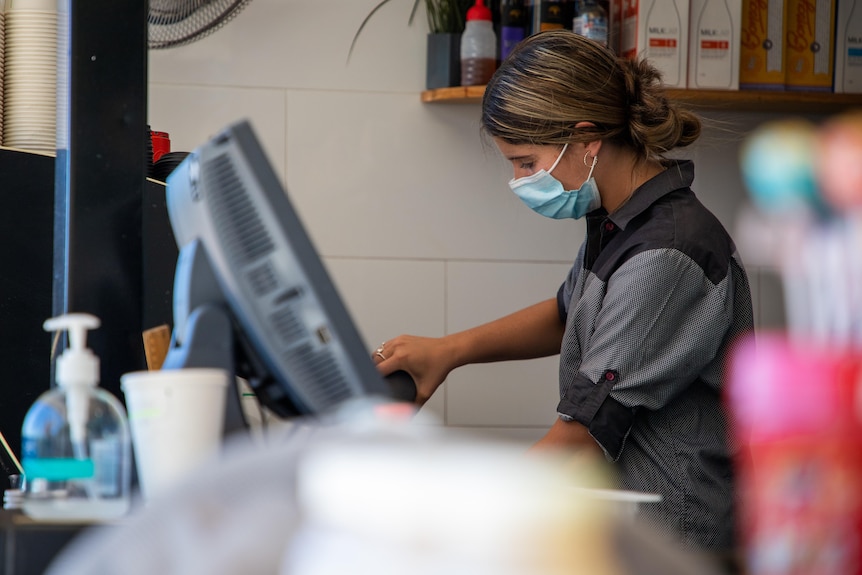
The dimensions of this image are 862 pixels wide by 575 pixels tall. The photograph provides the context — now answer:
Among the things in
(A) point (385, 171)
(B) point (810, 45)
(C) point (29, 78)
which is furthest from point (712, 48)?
(C) point (29, 78)

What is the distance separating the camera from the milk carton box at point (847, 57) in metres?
2.58

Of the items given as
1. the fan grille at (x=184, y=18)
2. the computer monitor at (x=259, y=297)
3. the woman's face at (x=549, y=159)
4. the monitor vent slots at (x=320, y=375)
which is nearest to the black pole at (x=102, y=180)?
the computer monitor at (x=259, y=297)

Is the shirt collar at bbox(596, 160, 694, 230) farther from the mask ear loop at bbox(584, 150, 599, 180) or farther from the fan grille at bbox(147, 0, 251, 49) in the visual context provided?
the fan grille at bbox(147, 0, 251, 49)

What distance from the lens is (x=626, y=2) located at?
2.51 metres

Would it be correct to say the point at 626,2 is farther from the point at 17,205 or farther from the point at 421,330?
the point at 17,205

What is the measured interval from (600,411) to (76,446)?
947mm

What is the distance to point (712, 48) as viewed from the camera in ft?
8.19

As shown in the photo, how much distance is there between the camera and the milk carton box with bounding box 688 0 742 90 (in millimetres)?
2492

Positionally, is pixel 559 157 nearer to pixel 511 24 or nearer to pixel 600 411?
pixel 600 411

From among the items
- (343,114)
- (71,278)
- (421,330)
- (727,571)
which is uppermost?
(343,114)

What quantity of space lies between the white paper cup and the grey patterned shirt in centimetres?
90

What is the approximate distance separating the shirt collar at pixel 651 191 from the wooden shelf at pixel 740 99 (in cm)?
77

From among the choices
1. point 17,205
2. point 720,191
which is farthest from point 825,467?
point 720,191

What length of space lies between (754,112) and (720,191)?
22 centimetres
